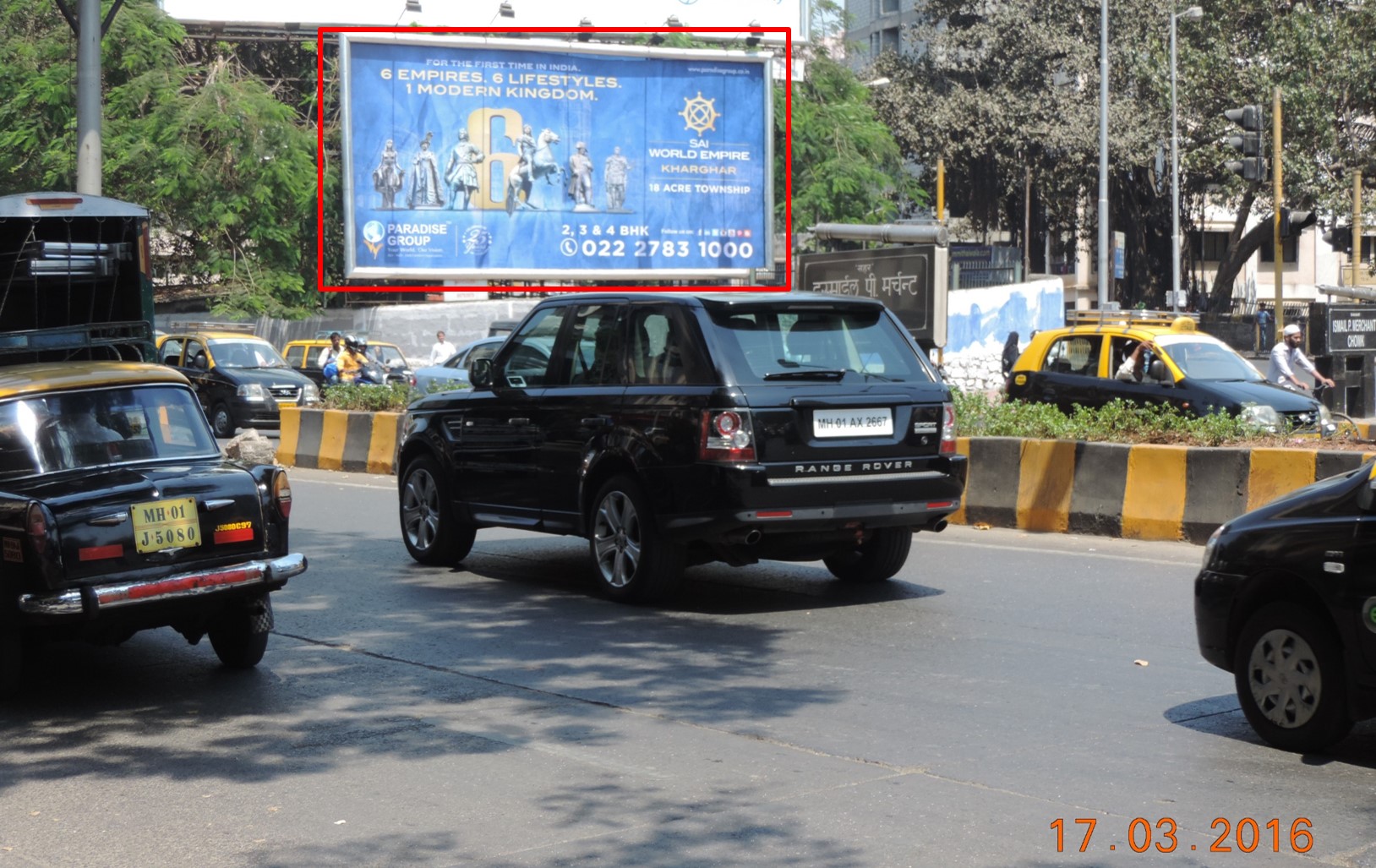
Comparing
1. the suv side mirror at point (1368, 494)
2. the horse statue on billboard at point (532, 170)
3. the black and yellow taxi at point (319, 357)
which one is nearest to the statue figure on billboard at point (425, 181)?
the horse statue on billboard at point (532, 170)

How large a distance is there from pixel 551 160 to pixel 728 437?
21580 millimetres

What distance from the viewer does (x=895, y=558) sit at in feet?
34.2

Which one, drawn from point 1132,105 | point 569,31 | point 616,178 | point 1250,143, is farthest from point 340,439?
point 1132,105

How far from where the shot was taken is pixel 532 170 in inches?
1177

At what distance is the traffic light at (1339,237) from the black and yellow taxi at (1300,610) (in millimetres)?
41549

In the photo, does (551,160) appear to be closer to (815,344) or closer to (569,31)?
(569,31)

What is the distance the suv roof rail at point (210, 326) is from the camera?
1465 inches

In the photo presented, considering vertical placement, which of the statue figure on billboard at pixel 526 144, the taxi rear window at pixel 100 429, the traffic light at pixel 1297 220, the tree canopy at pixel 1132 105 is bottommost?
the taxi rear window at pixel 100 429

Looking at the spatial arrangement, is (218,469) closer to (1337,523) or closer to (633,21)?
(1337,523)

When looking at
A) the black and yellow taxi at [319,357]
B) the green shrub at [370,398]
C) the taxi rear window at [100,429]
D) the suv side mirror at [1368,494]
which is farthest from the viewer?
the black and yellow taxi at [319,357]

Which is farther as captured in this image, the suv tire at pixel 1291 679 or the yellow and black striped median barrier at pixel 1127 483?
A: the yellow and black striped median barrier at pixel 1127 483

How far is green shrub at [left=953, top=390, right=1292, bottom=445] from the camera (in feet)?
40.9

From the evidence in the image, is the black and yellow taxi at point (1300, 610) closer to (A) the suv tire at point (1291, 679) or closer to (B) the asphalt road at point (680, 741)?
(A) the suv tire at point (1291, 679)

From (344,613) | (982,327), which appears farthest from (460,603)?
(982,327)
